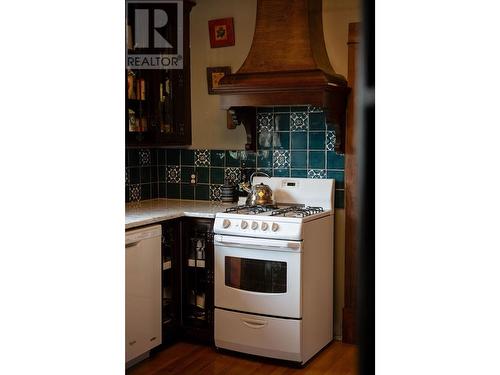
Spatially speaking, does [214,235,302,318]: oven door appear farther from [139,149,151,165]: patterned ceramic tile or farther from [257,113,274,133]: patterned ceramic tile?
[139,149,151,165]: patterned ceramic tile

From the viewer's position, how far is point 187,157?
13.6ft

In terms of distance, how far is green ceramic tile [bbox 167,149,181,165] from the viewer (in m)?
4.18

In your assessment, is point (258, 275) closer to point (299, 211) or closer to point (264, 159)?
point (299, 211)

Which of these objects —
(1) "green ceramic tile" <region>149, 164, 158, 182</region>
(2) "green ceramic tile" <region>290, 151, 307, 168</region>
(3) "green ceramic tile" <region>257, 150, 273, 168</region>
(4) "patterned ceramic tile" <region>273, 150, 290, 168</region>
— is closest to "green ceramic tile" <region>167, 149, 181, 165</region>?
(1) "green ceramic tile" <region>149, 164, 158, 182</region>

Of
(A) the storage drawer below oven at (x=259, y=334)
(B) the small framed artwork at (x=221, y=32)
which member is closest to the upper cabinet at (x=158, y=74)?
(B) the small framed artwork at (x=221, y=32)

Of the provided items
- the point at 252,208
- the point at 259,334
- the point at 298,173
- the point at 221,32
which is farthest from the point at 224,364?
the point at 221,32

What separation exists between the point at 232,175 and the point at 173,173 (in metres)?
0.50

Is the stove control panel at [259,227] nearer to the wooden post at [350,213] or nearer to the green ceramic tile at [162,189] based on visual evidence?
the wooden post at [350,213]
